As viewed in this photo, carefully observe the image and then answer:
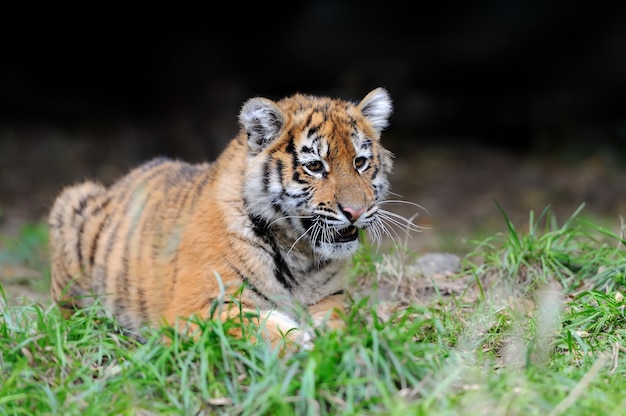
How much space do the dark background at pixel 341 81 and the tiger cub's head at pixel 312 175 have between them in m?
6.32

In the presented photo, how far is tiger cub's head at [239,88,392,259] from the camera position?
4.14 metres

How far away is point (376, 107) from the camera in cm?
471

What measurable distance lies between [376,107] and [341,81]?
741 cm

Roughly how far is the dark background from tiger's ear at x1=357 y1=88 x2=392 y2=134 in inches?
234

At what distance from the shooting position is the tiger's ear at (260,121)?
4.27 meters

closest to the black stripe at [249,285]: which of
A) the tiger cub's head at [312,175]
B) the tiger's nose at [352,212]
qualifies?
the tiger cub's head at [312,175]

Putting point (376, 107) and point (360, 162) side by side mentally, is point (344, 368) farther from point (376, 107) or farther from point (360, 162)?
point (376, 107)

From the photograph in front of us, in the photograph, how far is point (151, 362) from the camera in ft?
11.4

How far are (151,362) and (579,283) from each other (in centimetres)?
272

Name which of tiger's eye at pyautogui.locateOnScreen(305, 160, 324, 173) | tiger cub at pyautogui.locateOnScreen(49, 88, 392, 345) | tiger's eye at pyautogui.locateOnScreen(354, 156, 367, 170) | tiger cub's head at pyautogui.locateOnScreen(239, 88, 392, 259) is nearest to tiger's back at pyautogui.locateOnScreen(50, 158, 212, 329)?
tiger cub at pyautogui.locateOnScreen(49, 88, 392, 345)

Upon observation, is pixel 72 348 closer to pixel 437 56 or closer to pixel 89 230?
pixel 89 230

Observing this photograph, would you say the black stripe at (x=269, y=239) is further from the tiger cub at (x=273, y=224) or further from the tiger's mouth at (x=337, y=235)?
the tiger's mouth at (x=337, y=235)

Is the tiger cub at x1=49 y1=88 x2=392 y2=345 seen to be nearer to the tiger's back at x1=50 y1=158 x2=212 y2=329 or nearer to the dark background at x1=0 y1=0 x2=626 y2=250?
the tiger's back at x1=50 y1=158 x2=212 y2=329

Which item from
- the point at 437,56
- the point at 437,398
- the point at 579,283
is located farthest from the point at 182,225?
the point at 437,56
